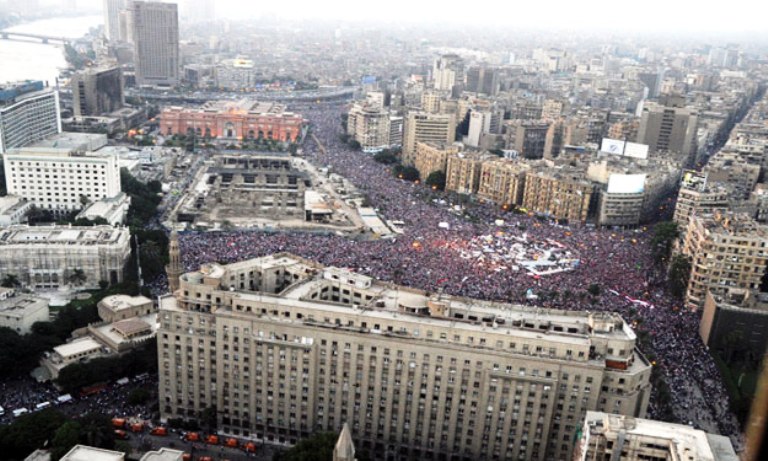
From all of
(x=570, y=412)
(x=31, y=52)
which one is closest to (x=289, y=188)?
(x=570, y=412)

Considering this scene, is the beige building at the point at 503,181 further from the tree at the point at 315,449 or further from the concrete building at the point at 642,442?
the concrete building at the point at 642,442

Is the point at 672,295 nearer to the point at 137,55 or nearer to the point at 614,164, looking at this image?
the point at 614,164

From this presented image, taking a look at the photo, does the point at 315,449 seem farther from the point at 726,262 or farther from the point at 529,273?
the point at 726,262

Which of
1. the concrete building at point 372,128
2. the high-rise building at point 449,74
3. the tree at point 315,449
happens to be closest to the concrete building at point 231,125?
the concrete building at point 372,128

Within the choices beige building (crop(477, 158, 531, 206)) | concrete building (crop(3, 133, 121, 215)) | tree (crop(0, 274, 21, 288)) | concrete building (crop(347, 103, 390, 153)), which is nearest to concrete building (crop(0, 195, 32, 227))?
concrete building (crop(3, 133, 121, 215))

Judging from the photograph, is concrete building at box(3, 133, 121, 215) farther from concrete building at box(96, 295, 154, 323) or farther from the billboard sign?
the billboard sign

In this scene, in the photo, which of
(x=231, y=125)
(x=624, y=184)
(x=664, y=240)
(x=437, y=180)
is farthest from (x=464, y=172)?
(x=231, y=125)
